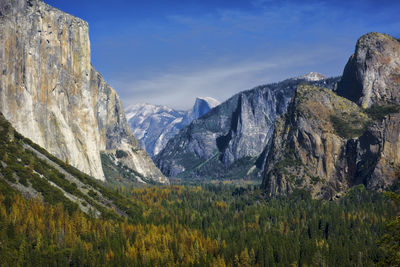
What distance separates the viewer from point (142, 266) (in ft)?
396

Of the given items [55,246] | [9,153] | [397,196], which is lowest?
[55,246]

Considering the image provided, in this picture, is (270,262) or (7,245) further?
(270,262)

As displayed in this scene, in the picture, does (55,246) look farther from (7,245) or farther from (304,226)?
(304,226)

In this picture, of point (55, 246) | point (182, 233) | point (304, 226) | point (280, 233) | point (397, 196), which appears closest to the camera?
point (397, 196)

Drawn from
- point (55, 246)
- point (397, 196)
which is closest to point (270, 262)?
point (55, 246)

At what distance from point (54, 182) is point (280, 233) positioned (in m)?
78.4

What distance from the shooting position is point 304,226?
7672 inches

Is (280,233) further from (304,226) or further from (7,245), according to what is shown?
(7,245)

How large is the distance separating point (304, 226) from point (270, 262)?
61330 millimetres

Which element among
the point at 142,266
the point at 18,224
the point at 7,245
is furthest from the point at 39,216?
the point at 142,266

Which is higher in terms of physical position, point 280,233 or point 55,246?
point 55,246

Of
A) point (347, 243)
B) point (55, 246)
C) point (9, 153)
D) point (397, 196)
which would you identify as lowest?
point (347, 243)

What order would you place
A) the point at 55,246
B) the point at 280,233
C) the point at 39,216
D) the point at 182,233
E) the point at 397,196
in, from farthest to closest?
the point at 280,233 → the point at 182,233 → the point at 39,216 → the point at 55,246 → the point at 397,196

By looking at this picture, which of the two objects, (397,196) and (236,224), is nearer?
(397,196)
